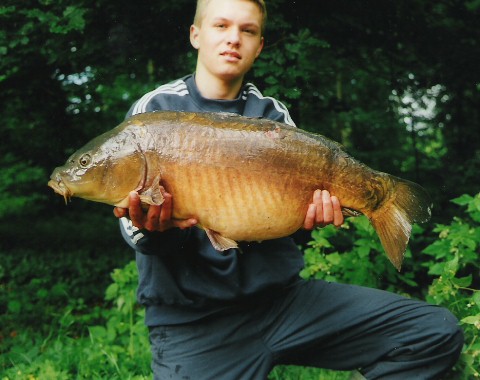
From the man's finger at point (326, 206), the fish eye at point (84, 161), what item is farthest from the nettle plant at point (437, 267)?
the fish eye at point (84, 161)

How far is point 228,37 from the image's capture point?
96.3 inches

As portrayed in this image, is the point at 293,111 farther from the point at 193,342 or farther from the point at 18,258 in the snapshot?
the point at 18,258

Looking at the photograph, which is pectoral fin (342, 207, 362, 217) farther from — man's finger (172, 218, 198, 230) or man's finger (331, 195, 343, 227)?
man's finger (172, 218, 198, 230)

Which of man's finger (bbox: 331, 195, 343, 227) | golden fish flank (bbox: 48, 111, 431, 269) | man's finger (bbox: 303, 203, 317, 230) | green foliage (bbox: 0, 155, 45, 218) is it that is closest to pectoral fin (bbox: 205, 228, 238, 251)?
golden fish flank (bbox: 48, 111, 431, 269)

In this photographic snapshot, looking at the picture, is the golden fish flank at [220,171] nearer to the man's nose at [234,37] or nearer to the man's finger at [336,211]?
the man's finger at [336,211]

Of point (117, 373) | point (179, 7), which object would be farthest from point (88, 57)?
point (117, 373)

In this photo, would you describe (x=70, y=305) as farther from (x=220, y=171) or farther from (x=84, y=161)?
(x=220, y=171)

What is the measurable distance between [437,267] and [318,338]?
35.0 inches

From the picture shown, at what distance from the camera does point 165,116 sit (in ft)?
6.47

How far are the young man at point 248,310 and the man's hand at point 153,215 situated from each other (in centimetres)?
20

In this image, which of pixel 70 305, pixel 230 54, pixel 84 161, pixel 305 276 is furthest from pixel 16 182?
pixel 84 161

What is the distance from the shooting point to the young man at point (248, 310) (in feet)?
7.68

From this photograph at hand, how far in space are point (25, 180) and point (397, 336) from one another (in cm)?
504

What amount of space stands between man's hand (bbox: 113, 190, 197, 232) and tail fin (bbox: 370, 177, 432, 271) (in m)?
0.76
